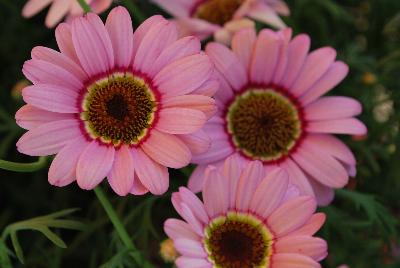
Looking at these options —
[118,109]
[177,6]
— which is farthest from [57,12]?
[118,109]

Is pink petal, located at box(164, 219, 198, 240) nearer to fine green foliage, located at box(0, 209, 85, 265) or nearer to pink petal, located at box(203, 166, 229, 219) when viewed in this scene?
pink petal, located at box(203, 166, 229, 219)

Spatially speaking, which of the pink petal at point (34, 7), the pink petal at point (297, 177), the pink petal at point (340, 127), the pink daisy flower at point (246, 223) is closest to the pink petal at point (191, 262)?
the pink daisy flower at point (246, 223)

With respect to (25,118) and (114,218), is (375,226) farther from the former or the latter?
(25,118)

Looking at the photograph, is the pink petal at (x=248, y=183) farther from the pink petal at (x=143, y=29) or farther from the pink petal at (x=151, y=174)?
the pink petal at (x=143, y=29)

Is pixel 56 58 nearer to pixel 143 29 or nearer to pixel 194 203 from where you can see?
pixel 143 29

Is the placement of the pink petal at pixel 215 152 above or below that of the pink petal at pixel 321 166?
above

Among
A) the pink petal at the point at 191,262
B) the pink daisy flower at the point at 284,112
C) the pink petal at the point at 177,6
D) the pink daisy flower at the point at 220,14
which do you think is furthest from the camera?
the pink petal at the point at 177,6

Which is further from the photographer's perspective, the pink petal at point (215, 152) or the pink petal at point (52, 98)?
the pink petal at point (215, 152)

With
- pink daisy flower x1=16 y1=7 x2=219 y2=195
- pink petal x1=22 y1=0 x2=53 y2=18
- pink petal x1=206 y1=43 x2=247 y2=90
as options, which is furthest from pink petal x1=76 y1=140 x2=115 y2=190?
pink petal x1=22 y1=0 x2=53 y2=18

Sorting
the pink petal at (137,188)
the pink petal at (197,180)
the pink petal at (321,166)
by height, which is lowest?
the pink petal at (321,166)
